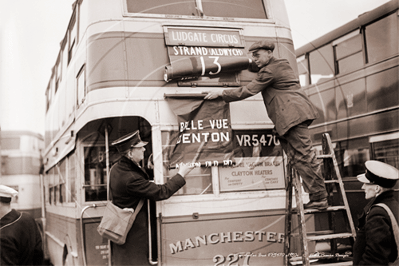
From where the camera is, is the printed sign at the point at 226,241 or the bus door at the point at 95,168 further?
the bus door at the point at 95,168

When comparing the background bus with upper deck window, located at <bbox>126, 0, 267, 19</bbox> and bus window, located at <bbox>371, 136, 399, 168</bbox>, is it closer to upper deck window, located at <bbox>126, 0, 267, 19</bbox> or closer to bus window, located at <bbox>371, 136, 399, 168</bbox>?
upper deck window, located at <bbox>126, 0, 267, 19</bbox>

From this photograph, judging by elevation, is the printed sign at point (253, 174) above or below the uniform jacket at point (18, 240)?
above

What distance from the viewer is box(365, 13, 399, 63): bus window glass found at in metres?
6.27

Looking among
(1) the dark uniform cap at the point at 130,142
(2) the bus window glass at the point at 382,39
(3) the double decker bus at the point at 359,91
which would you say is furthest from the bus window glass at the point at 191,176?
(2) the bus window glass at the point at 382,39

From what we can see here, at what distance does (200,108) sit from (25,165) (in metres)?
5.63

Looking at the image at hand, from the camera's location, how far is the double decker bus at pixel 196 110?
155 inches

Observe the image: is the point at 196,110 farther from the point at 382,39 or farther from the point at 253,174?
the point at 382,39

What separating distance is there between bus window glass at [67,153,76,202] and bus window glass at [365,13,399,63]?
490 centimetres

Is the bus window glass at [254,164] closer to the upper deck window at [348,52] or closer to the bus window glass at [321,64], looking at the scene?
the upper deck window at [348,52]

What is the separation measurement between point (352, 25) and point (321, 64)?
3.32 ft

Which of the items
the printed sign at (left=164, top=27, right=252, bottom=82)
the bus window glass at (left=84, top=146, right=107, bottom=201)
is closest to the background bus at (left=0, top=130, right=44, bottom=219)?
the bus window glass at (left=84, top=146, right=107, bottom=201)

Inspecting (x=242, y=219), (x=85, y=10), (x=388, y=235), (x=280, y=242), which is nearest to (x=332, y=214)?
(x=280, y=242)

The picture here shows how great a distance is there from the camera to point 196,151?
409 centimetres

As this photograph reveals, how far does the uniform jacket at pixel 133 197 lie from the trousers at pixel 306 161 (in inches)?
43.9
